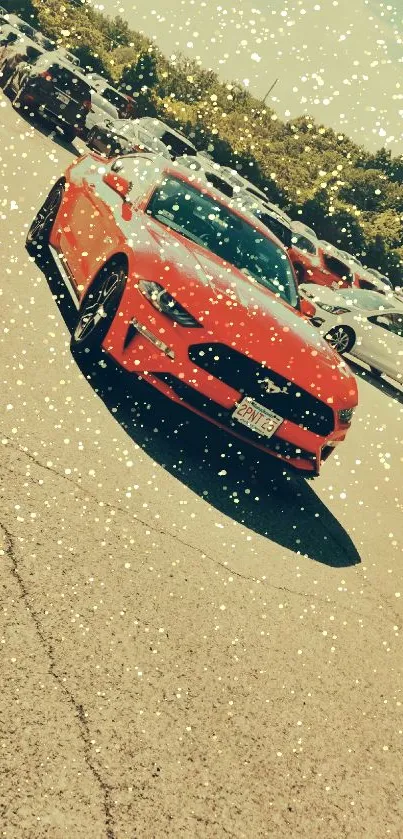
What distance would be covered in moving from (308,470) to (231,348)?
3.67 feet

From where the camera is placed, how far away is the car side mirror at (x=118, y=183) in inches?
236

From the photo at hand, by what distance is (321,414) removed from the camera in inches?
193

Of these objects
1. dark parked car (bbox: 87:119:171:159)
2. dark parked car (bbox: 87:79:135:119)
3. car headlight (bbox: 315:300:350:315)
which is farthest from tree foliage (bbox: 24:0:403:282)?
car headlight (bbox: 315:300:350:315)

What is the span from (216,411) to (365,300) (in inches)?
414

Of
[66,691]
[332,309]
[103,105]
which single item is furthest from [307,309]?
[103,105]

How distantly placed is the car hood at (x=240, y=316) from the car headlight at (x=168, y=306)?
0.03m

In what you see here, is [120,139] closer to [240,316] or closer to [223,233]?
[223,233]

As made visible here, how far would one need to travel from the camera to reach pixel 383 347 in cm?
1353

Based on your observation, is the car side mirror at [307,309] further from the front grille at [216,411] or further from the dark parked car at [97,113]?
the dark parked car at [97,113]

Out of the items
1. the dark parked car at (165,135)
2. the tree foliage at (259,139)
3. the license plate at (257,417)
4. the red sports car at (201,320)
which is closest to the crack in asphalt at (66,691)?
the red sports car at (201,320)

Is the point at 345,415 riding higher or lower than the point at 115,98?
higher

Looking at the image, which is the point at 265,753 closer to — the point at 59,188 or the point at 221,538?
the point at 221,538

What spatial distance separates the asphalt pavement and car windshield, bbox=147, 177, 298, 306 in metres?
1.35

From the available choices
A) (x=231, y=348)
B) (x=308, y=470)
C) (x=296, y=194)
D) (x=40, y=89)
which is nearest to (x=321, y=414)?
(x=308, y=470)
